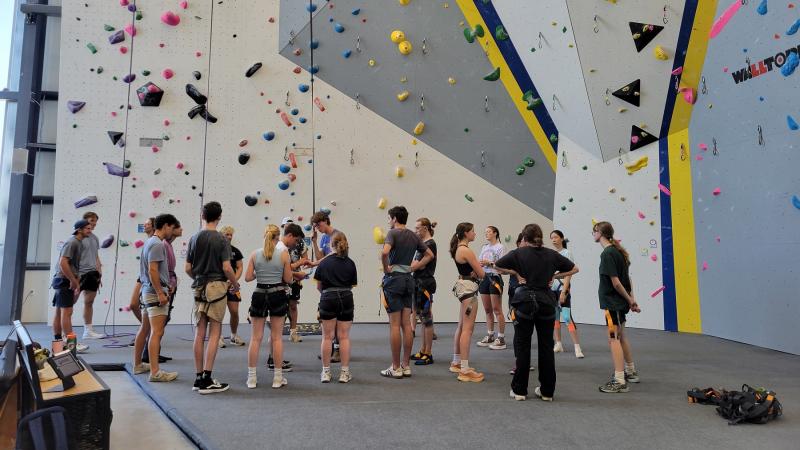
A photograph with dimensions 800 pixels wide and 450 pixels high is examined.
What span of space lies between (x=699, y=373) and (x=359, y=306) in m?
4.18

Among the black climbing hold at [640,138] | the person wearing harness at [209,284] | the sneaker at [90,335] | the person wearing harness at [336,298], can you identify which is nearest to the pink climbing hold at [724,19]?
the black climbing hold at [640,138]

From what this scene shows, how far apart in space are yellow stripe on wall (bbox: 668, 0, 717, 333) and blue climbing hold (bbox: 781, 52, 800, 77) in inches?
40.0

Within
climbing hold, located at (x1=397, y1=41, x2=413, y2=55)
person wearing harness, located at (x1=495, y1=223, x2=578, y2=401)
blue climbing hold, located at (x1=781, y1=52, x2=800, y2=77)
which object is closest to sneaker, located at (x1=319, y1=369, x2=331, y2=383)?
person wearing harness, located at (x1=495, y1=223, x2=578, y2=401)

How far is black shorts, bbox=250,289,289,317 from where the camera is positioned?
11.6ft

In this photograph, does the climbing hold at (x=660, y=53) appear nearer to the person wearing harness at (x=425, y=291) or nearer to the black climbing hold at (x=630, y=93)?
the black climbing hold at (x=630, y=93)

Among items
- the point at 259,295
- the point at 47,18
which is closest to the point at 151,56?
the point at 47,18

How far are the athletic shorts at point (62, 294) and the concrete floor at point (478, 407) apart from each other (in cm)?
55

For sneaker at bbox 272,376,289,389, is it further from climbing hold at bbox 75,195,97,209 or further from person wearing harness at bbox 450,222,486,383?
climbing hold at bbox 75,195,97,209

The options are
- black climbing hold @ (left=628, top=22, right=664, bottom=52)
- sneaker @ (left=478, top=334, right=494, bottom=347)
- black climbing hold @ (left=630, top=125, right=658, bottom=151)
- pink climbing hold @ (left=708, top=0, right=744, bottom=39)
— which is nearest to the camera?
sneaker @ (left=478, top=334, right=494, bottom=347)

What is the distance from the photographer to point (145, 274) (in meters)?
3.82

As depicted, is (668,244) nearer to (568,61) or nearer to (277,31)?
(568,61)

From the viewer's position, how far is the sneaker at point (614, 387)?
3.52 m

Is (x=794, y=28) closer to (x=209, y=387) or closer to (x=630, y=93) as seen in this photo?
(x=630, y=93)

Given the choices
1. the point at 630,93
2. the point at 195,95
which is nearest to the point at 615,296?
the point at 630,93
